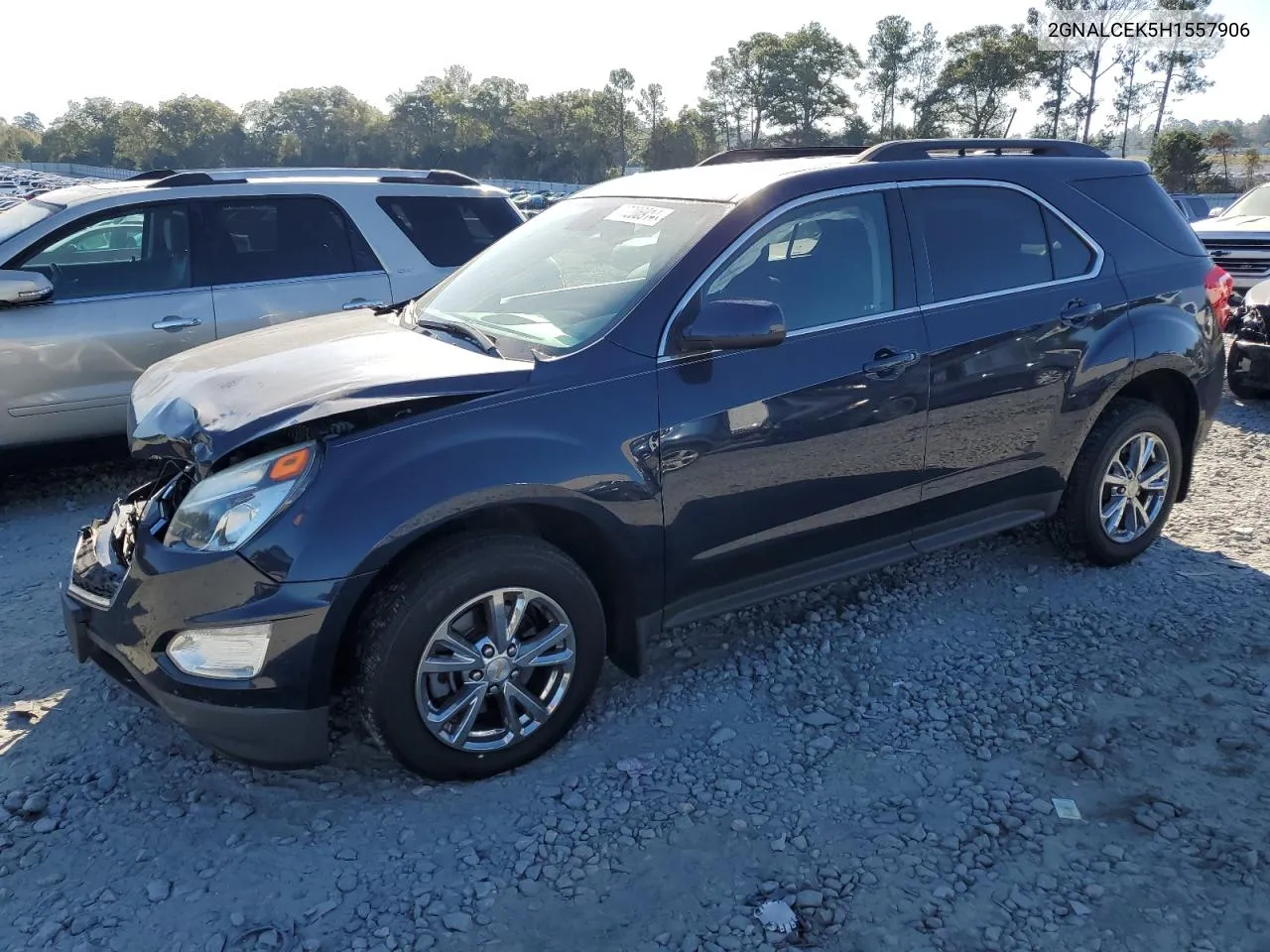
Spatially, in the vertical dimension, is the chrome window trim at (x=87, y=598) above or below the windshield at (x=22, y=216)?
below

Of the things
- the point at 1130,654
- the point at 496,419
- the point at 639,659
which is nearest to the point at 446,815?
the point at 639,659

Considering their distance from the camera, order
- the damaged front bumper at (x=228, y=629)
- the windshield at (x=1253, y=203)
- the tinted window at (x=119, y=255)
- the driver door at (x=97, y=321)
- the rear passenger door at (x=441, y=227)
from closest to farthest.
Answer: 1. the damaged front bumper at (x=228, y=629)
2. the driver door at (x=97, y=321)
3. the tinted window at (x=119, y=255)
4. the rear passenger door at (x=441, y=227)
5. the windshield at (x=1253, y=203)

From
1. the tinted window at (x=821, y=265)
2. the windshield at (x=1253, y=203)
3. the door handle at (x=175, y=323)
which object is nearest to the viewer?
the tinted window at (x=821, y=265)

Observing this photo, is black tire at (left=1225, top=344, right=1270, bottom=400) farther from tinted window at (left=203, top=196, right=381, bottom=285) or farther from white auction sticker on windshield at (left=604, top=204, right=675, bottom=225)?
tinted window at (left=203, top=196, right=381, bottom=285)

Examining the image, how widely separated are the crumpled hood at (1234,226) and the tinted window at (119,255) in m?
9.76

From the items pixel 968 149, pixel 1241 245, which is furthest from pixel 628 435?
pixel 1241 245

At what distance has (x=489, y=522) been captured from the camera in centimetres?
308

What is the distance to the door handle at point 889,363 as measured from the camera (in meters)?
3.60

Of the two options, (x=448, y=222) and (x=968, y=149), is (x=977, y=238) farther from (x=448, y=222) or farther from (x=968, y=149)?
(x=448, y=222)

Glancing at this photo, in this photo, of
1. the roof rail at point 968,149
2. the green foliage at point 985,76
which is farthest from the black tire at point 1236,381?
the green foliage at point 985,76

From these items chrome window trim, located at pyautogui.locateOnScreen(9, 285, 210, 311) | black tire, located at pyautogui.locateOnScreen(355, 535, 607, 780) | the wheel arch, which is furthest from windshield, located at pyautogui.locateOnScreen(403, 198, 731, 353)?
chrome window trim, located at pyautogui.locateOnScreen(9, 285, 210, 311)

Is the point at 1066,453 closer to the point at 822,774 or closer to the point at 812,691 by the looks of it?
the point at 812,691

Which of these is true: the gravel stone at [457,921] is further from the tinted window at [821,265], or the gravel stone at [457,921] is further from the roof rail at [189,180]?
the roof rail at [189,180]

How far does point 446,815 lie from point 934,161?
10.3 ft
